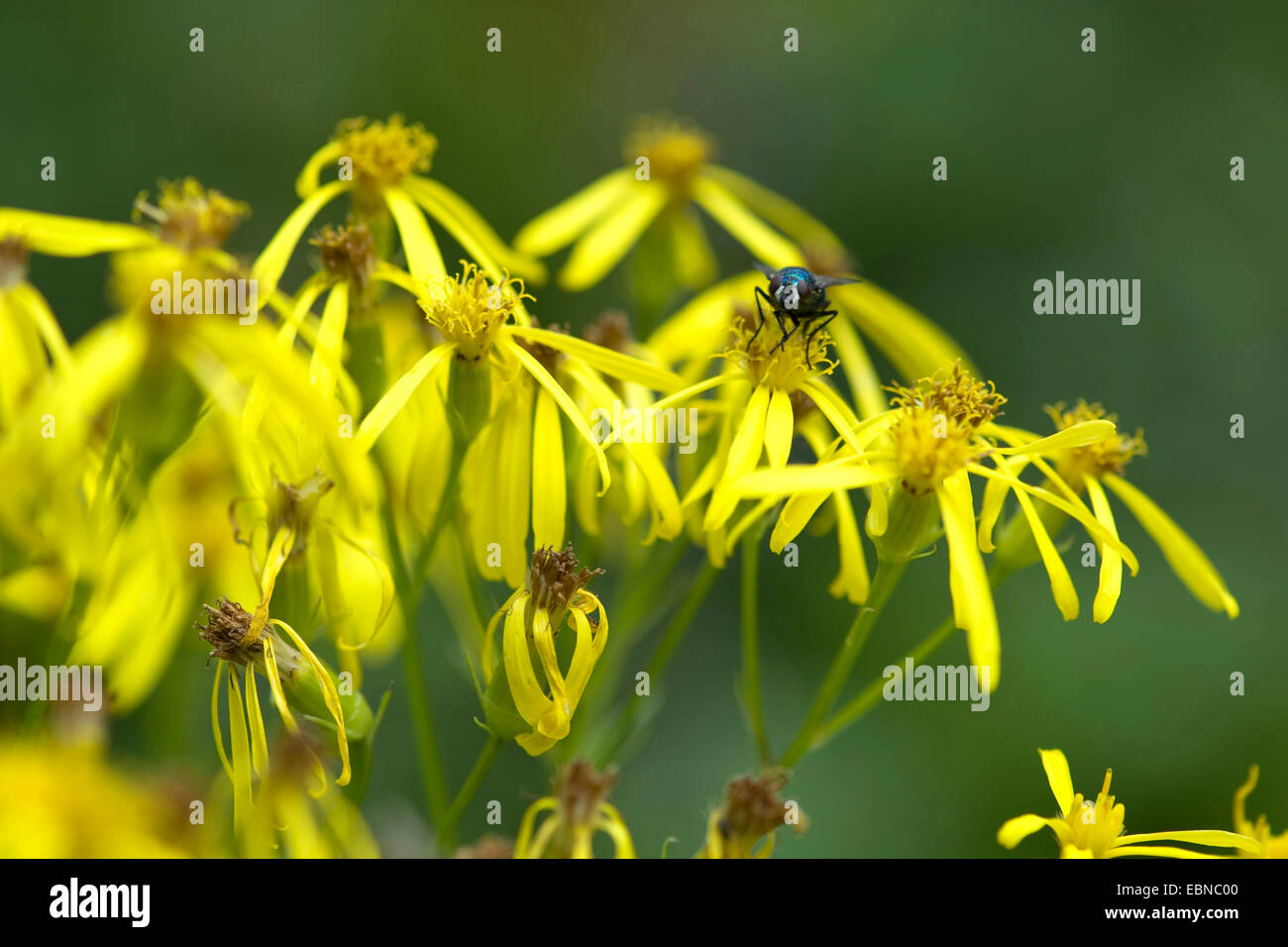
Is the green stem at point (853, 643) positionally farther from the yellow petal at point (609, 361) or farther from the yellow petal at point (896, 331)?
the yellow petal at point (896, 331)

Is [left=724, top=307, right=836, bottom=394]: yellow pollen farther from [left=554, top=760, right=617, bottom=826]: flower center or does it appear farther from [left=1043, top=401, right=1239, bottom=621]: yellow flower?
[left=554, top=760, right=617, bottom=826]: flower center

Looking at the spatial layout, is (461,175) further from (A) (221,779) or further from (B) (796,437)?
(A) (221,779)

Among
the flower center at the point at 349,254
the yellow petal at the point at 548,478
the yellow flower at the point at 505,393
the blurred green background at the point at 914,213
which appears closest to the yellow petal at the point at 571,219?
the blurred green background at the point at 914,213

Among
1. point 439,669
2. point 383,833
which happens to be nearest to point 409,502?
point 383,833

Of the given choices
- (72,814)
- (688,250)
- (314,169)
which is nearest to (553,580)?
(72,814)

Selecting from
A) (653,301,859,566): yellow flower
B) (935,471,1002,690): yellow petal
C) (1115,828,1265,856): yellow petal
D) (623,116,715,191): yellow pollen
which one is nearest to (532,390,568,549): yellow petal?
(653,301,859,566): yellow flower

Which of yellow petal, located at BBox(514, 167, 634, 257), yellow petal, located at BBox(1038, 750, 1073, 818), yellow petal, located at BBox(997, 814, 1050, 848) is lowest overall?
yellow petal, located at BBox(997, 814, 1050, 848)
